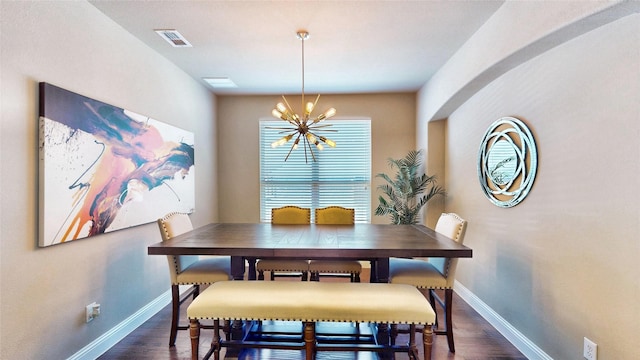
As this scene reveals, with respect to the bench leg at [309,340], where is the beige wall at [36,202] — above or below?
above

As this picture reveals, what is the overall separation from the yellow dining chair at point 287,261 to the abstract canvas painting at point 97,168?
114cm

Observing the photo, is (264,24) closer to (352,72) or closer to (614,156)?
(352,72)

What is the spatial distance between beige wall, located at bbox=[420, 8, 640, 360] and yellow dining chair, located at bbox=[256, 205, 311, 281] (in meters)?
1.80

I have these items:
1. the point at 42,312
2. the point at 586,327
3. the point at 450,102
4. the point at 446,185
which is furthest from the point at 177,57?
the point at 586,327

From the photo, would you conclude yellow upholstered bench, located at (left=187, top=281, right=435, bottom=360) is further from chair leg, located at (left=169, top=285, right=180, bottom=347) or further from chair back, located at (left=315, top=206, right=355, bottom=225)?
chair back, located at (left=315, top=206, right=355, bottom=225)

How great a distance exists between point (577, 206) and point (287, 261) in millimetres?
2244

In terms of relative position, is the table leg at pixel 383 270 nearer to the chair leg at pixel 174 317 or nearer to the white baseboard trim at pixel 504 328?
the white baseboard trim at pixel 504 328

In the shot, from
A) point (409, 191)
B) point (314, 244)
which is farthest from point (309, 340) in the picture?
point (409, 191)

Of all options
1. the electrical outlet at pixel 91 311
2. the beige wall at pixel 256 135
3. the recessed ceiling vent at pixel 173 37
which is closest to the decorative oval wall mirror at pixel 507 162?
the beige wall at pixel 256 135

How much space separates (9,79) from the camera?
1.68 m

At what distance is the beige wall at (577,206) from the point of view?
1559 millimetres

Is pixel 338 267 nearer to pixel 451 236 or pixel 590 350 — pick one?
pixel 451 236

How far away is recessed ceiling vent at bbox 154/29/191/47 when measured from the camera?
2609 millimetres

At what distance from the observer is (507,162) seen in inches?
98.5
